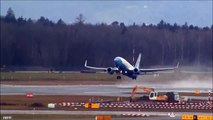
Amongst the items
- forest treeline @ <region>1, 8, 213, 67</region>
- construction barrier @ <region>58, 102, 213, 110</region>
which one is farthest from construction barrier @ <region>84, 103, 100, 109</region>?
forest treeline @ <region>1, 8, 213, 67</region>

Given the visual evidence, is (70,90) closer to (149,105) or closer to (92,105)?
(149,105)

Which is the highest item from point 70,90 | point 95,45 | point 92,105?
point 95,45

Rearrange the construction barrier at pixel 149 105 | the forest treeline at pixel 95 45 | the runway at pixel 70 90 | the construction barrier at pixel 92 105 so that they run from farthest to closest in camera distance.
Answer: the forest treeline at pixel 95 45
the runway at pixel 70 90
the construction barrier at pixel 149 105
the construction barrier at pixel 92 105

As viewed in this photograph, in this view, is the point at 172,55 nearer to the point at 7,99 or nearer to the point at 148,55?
the point at 148,55

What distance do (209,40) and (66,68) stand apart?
36.9 meters

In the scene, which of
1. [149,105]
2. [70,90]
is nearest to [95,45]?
[70,90]

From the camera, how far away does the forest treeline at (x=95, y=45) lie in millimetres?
157750

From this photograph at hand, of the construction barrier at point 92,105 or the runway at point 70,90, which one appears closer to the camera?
the construction barrier at point 92,105

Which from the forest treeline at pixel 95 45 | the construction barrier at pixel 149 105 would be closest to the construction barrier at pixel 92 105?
the construction barrier at pixel 149 105

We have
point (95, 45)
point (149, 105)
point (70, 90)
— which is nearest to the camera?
point (149, 105)

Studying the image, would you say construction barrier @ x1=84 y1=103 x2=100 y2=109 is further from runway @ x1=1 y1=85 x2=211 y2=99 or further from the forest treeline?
the forest treeline

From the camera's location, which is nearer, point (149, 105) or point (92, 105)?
point (92, 105)

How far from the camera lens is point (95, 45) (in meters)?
164

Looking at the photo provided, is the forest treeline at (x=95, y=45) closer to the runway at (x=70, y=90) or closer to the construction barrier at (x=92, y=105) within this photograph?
the runway at (x=70, y=90)
